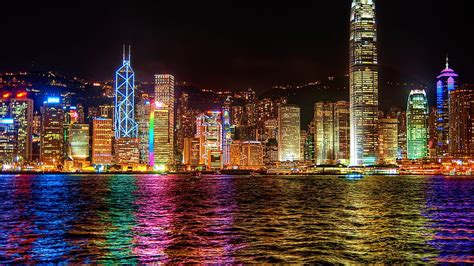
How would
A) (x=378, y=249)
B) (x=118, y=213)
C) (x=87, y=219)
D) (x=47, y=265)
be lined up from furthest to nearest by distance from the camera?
(x=118, y=213) → (x=87, y=219) → (x=378, y=249) → (x=47, y=265)

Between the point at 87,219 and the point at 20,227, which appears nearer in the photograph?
the point at 20,227

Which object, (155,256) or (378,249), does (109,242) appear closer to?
(155,256)

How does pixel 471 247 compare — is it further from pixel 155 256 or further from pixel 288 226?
pixel 155 256

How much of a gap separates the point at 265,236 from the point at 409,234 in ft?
33.7

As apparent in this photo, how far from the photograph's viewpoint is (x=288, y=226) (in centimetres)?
4259

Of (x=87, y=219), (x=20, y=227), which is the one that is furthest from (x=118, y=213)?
(x=20, y=227)

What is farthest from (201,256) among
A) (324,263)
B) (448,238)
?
(448,238)

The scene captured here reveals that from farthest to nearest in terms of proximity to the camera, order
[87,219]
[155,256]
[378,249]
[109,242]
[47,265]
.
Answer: [87,219] → [109,242] → [378,249] → [155,256] → [47,265]

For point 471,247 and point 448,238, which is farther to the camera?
point 448,238

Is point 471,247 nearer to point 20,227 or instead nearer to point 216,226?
point 216,226

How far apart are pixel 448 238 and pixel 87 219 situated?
1175 inches

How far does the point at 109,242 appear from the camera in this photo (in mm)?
34375

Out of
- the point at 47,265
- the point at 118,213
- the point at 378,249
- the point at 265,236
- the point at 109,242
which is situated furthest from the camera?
the point at 118,213

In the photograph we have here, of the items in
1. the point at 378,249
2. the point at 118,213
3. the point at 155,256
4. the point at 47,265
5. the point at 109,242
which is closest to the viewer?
the point at 47,265
